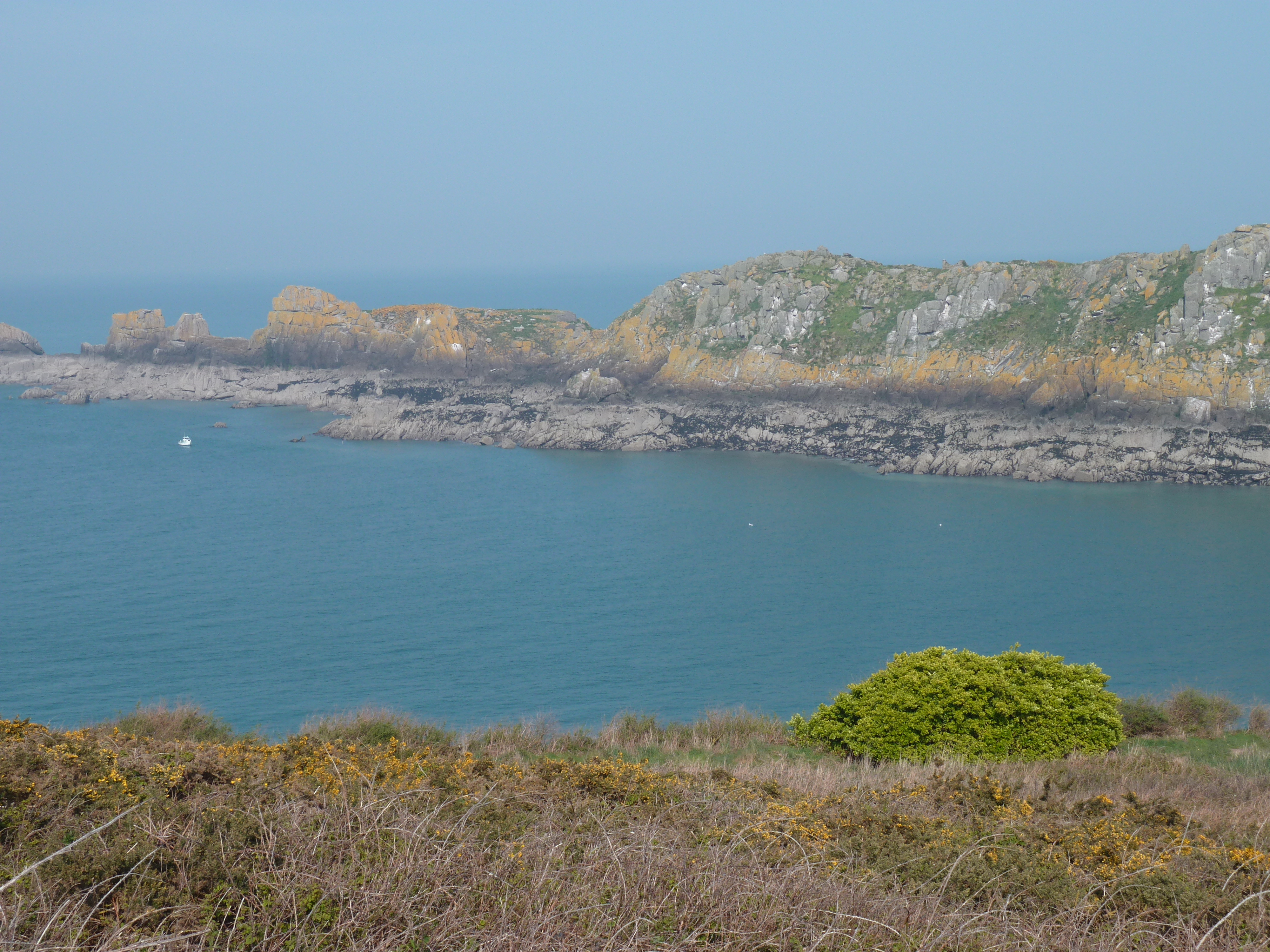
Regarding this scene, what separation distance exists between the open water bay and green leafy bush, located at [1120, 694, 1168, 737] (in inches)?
402

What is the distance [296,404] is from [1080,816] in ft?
271

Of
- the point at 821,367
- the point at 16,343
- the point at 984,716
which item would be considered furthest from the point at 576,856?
the point at 16,343

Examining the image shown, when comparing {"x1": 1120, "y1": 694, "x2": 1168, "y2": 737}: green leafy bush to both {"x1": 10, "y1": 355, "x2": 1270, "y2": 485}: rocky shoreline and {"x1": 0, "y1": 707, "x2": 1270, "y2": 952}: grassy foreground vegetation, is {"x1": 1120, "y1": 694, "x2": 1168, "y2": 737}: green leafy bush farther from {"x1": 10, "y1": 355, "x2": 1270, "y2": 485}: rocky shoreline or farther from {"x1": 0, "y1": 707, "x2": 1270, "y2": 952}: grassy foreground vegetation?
{"x1": 10, "y1": 355, "x2": 1270, "y2": 485}: rocky shoreline

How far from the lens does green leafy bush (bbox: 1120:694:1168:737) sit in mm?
17375

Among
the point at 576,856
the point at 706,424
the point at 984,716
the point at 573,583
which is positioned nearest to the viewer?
the point at 576,856

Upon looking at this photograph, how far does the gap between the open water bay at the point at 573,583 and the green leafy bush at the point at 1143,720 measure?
1022 centimetres

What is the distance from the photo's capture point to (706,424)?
230ft

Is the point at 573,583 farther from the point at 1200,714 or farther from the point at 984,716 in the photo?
the point at 984,716

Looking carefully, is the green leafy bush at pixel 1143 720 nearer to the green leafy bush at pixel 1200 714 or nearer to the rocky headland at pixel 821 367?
the green leafy bush at pixel 1200 714

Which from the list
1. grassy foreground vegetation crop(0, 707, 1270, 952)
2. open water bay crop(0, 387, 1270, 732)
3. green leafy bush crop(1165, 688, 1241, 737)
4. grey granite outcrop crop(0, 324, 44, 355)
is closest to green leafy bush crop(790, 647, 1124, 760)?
grassy foreground vegetation crop(0, 707, 1270, 952)

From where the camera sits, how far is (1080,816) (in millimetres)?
9312

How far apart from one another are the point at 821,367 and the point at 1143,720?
181 ft

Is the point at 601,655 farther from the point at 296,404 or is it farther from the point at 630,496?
the point at 296,404

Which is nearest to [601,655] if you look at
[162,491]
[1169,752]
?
[1169,752]
